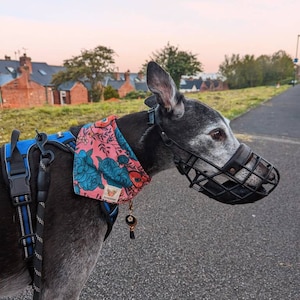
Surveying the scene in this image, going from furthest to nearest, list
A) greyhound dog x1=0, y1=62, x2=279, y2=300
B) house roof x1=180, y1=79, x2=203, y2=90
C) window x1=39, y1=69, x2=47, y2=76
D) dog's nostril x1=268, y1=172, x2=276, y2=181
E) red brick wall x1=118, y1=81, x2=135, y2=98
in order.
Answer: house roof x1=180, y1=79, x2=203, y2=90
red brick wall x1=118, y1=81, x2=135, y2=98
window x1=39, y1=69, x2=47, y2=76
dog's nostril x1=268, y1=172, x2=276, y2=181
greyhound dog x1=0, y1=62, x2=279, y2=300

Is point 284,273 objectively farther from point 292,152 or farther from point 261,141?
point 261,141

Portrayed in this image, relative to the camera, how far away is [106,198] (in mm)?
1907

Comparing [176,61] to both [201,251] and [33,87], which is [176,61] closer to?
[33,87]

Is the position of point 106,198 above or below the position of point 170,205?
above

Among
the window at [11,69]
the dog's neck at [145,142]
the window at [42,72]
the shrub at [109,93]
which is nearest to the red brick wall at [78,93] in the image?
the shrub at [109,93]

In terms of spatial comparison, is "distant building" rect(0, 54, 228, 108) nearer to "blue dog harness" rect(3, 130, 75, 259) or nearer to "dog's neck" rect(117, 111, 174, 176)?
"dog's neck" rect(117, 111, 174, 176)

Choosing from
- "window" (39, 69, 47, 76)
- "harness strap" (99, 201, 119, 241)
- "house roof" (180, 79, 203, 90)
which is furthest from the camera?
"house roof" (180, 79, 203, 90)

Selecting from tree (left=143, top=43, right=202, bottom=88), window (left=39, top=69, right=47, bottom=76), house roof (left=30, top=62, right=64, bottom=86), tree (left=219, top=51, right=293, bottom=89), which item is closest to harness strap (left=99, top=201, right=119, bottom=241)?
tree (left=143, top=43, right=202, bottom=88)

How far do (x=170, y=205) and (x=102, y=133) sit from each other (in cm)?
296

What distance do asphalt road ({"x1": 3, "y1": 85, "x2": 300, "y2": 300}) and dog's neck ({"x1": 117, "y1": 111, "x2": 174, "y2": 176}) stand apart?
148 cm

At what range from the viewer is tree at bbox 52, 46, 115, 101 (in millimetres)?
47375

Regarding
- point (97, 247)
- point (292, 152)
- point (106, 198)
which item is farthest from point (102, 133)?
point (292, 152)

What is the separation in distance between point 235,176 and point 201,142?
13.5 inches

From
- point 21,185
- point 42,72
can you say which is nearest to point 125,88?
point 42,72
